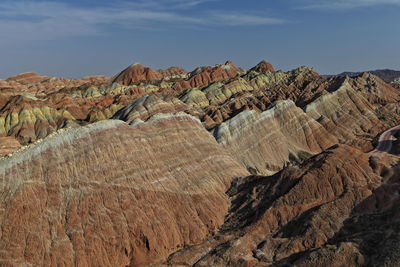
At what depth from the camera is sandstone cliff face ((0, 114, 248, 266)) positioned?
117ft

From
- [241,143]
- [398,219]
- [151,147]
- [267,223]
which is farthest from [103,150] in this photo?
[241,143]

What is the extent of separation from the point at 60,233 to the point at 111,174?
7344 mm

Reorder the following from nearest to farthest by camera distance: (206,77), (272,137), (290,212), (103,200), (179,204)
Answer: (103,200)
(290,212)
(179,204)
(272,137)
(206,77)

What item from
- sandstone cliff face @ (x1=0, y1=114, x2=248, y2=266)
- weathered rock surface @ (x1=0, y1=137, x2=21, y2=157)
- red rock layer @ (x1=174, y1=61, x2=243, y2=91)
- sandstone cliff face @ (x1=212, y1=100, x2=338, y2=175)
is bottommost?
red rock layer @ (x1=174, y1=61, x2=243, y2=91)

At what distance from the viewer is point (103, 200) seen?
127 feet

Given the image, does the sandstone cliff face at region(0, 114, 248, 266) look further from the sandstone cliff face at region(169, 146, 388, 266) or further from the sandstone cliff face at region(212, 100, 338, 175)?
the sandstone cliff face at region(212, 100, 338, 175)

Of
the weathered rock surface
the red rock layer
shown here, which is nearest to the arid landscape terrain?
the weathered rock surface

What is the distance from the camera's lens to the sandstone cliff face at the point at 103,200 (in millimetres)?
35594

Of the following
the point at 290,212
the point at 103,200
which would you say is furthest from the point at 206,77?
the point at 103,200

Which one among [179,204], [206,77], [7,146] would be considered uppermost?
[179,204]

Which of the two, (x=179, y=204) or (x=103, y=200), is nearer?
(x=103, y=200)

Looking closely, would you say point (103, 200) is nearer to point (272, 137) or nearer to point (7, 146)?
point (272, 137)

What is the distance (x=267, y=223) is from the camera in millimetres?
39219

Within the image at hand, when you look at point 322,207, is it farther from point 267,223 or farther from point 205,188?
point 205,188
